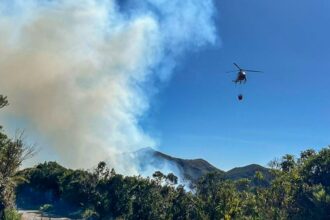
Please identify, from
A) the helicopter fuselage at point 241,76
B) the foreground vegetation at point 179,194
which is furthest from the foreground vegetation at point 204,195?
the helicopter fuselage at point 241,76

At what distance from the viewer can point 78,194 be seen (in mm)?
112125

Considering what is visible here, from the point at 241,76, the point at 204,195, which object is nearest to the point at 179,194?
the point at 204,195

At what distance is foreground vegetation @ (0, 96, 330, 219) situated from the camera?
57.5 metres

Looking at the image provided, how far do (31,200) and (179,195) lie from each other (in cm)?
7780

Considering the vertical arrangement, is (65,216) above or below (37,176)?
below

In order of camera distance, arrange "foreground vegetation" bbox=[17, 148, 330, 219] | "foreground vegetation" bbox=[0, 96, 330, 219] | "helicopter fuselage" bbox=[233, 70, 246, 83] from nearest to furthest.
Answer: "helicopter fuselage" bbox=[233, 70, 246, 83], "foreground vegetation" bbox=[0, 96, 330, 219], "foreground vegetation" bbox=[17, 148, 330, 219]

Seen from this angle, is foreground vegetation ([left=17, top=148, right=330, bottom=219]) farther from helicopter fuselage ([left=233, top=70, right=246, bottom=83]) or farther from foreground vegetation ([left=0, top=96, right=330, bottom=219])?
helicopter fuselage ([left=233, top=70, right=246, bottom=83])

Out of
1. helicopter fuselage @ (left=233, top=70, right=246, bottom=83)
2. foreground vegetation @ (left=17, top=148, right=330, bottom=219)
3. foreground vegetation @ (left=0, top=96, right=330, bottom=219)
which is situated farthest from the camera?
foreground vegetation @ (left=17, top=148, right=330, bottom=219)

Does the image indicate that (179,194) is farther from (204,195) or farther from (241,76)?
(241,76)

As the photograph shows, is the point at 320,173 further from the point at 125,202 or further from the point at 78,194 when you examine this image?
the point at 78,194

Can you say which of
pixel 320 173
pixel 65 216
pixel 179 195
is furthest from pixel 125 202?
pixel 320 173

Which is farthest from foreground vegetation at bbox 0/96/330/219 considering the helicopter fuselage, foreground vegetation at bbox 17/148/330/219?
the helicopter fuselage

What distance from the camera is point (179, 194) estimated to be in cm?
9206

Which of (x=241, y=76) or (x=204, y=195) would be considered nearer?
(x=241, y=76)
